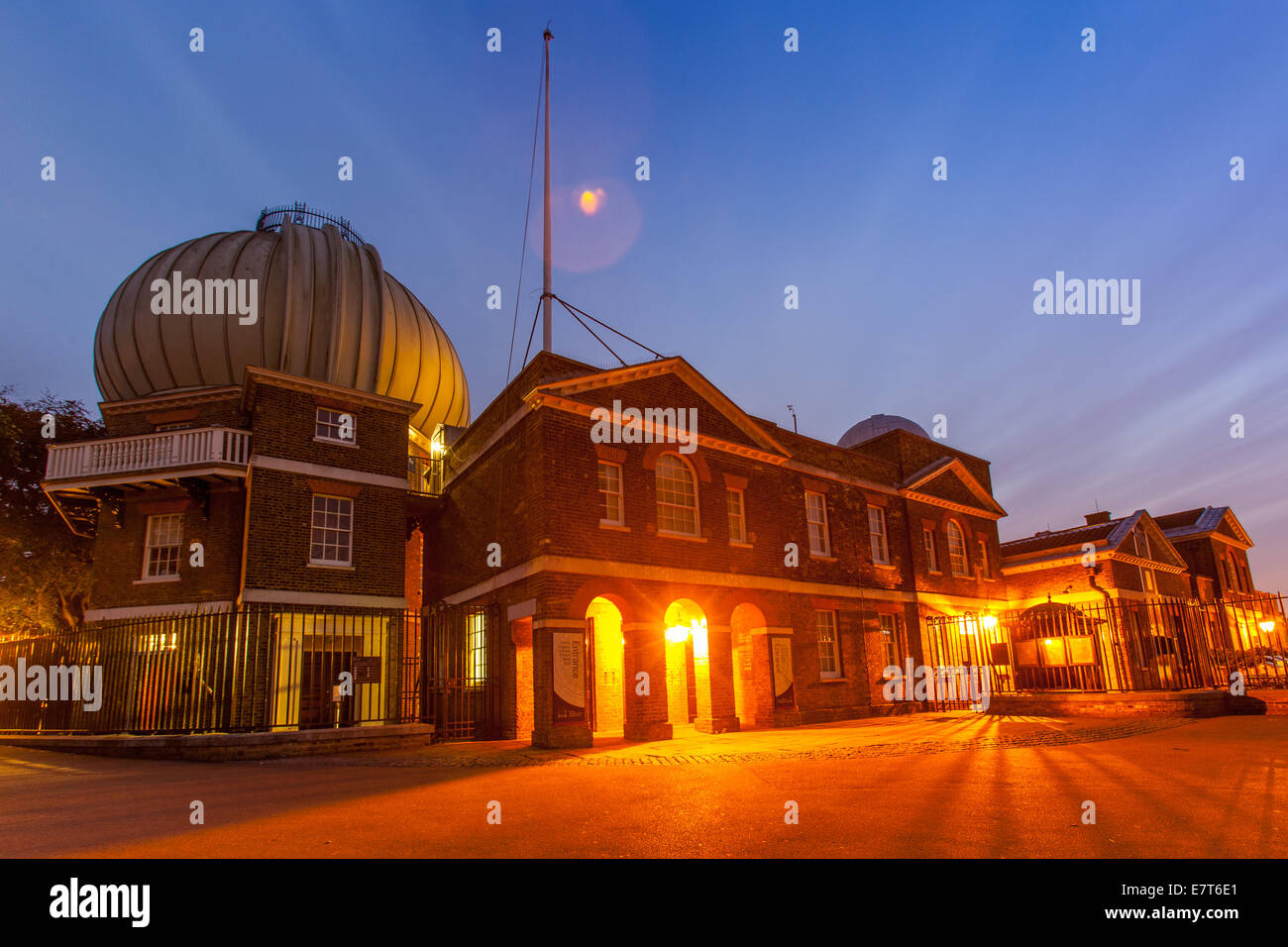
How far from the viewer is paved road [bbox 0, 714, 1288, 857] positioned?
5.17 metres

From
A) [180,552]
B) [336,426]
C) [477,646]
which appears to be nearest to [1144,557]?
[477,646]

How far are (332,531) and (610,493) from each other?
24.1 feet

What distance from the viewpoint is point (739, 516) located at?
63.1 ft

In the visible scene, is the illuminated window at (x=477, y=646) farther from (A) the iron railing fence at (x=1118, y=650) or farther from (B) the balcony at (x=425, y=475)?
(A) the iron railing fence at (x=1118, y=650)

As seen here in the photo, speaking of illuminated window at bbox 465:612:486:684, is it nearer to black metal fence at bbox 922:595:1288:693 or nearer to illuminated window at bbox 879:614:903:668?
illuminated window at bbox 879:614:903:668

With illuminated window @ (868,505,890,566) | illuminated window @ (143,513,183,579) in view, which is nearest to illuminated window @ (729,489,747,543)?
illuminated window @ (868,505,890,566)

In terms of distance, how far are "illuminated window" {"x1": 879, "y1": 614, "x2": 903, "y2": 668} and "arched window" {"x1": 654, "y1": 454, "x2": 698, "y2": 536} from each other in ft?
27.0

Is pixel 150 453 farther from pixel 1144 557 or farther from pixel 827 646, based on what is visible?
pixel 1144 557

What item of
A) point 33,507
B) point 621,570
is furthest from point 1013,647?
point 33,507

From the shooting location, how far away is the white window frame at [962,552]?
2586cm

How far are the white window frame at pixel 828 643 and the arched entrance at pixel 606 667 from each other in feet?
17.8

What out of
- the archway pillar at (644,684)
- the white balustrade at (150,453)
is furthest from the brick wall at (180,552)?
the archway pillar at (644,684)
